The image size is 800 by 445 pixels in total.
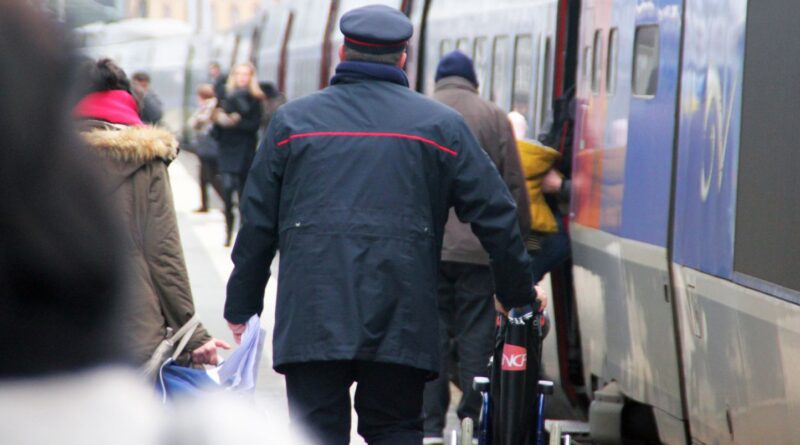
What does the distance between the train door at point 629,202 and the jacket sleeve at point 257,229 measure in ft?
6.47

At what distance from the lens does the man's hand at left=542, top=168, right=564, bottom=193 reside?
830 centimetres

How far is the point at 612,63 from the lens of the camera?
779cm

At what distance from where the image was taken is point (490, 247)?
4.92 meters

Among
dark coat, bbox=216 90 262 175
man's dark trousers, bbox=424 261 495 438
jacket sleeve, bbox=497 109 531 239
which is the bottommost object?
dark coat, bbox=216 90 262 175

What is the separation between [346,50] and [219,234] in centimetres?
1579

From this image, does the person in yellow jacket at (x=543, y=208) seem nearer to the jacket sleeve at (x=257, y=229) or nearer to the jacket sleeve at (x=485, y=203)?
the jacket sleeve at (x=485, y=203)

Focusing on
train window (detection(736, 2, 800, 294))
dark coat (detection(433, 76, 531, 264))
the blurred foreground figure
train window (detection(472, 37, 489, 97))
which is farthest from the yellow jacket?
the blurred foreground figure

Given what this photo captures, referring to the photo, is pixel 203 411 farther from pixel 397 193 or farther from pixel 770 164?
pixel 770 164

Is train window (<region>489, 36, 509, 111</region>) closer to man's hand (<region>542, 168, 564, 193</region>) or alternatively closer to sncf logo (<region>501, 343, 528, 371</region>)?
man's hand (<region>542, 168, 564, 193</region>)

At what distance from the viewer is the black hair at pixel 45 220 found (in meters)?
1.08

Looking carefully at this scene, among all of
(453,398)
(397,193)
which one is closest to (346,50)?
(397,193)

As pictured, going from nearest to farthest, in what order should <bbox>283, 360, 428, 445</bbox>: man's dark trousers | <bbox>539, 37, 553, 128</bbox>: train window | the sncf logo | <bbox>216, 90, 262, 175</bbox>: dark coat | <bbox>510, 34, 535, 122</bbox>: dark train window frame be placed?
<bbox>283, 360, 428, 445</bbox>: man's dark trousers → the sncf logo → <bbox>539, 37, 553, 128</bbox>: train window → <bbox>510, 34, 535, 122</bbox>: dark train window frame → <bbox>216, 90, 262, 175</bbox>: dark coat

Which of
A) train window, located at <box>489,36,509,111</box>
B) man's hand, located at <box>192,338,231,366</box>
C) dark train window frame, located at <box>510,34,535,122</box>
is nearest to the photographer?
man's hand, located at <box>192,338,231,366</box>

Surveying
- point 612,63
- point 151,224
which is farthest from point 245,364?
point 612,63
